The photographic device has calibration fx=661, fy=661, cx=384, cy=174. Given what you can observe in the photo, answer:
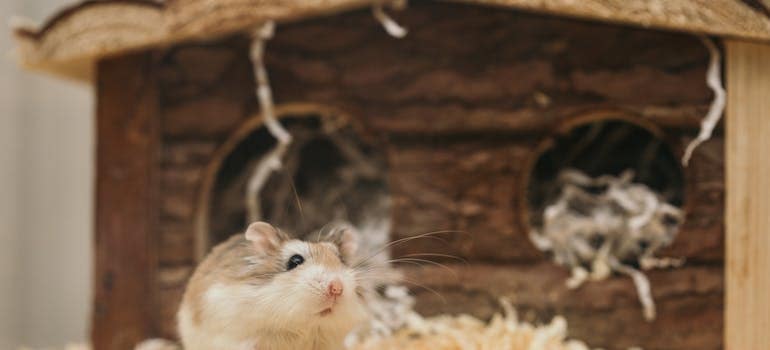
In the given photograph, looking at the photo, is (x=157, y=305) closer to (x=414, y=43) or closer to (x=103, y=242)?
(x=103, y=242)

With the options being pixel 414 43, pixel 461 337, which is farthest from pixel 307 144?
pixel 461 337

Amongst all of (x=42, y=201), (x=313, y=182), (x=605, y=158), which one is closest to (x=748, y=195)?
(x=605, y=158)

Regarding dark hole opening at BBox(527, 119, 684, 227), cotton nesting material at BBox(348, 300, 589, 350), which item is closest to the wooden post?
cotton nesting material at BBox(348, 300, 589, 350)

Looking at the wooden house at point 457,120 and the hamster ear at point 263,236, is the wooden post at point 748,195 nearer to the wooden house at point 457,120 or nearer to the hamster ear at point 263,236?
the wooden house at point 457,120

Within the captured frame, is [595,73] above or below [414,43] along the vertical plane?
below

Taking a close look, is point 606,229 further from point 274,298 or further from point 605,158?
point 274,298

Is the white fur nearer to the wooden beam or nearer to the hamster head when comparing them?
the hamster head
